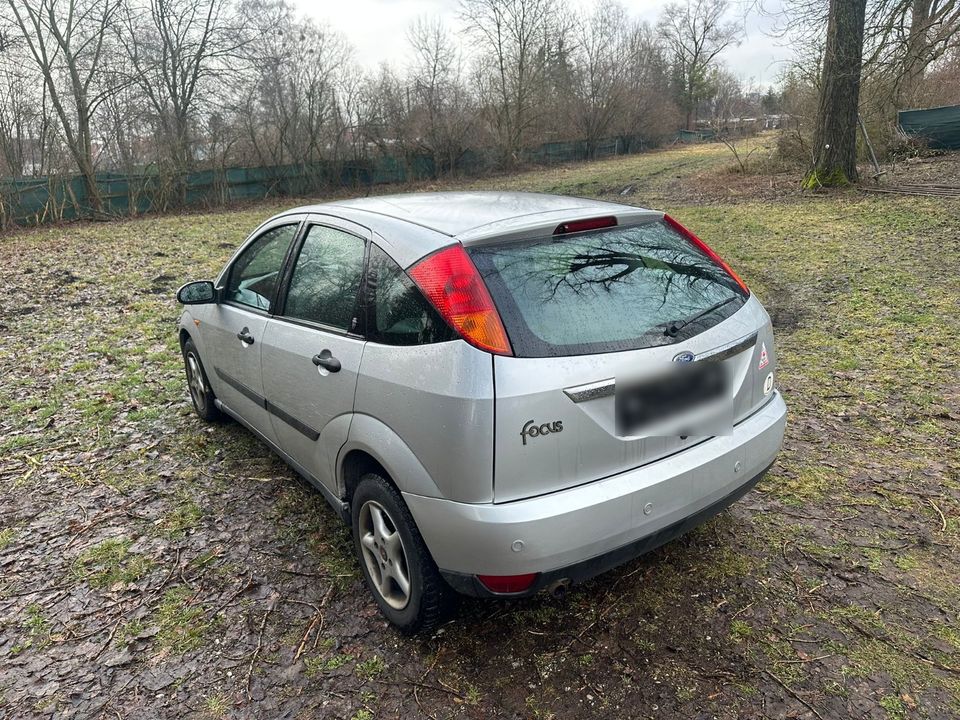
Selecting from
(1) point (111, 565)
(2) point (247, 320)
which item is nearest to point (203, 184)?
(2) point (247, 320)

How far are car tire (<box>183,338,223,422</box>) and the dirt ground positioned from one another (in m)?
0.12

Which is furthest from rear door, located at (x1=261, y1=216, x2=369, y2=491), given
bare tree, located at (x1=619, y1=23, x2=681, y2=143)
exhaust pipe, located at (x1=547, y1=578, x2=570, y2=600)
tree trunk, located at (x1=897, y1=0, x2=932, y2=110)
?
bare tree, located at (x1=619, y1=23, x2=681, y2=143)

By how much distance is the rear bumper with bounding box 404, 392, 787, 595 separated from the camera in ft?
6.95

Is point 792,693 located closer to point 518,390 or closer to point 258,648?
point 518,390

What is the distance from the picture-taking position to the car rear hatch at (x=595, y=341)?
212cm

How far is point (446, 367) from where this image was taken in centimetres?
219

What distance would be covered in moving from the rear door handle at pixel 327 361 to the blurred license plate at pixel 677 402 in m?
1.20

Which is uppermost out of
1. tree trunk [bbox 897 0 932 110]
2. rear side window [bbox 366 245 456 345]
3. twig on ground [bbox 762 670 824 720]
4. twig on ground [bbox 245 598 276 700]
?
tree trunk [bbox 897 0 932 110]

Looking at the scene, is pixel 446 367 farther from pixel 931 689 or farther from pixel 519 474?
pixel 931 689

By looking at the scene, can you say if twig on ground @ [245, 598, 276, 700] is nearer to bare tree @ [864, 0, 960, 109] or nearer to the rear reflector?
the rear reflector

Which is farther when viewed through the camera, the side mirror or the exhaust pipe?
the side mirror

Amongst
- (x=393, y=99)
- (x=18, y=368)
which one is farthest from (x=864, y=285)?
(x=393, y=99)

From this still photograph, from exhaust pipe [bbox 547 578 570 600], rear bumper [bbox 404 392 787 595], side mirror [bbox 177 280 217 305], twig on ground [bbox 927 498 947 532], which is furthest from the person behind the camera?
side mirror [bbox 177 280 217 305]

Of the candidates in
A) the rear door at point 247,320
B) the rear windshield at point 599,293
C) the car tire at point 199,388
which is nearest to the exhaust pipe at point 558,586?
the rear windshield at point 599,293
